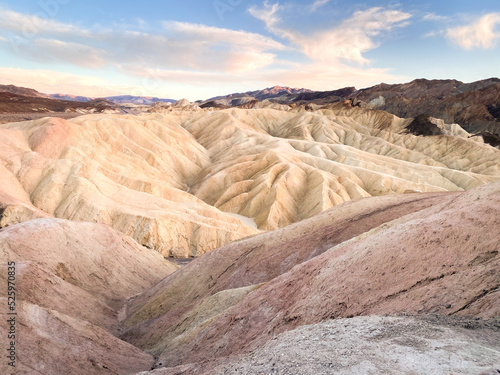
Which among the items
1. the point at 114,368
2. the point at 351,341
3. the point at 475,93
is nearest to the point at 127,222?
the point at 114,368

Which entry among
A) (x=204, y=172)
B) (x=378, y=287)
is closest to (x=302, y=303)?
(x=378, y=287)

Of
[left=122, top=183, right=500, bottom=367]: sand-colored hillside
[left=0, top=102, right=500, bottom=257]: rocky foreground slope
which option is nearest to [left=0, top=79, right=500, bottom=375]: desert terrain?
[left=122, top=183, right=500, bottom=367]: sand-colored hillside

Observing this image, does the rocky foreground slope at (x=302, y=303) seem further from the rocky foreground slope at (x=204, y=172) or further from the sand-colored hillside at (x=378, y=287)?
the rocky foreground slope at (x=204, y=172)

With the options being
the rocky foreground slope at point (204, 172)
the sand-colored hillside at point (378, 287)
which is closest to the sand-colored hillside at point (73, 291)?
the sand-colored hillside at point (378, 287)

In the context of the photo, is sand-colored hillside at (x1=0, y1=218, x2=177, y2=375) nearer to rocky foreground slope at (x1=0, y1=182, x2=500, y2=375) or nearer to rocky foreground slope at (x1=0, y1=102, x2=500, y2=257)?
rocky foreground slope at (x1=0, y1=182, x2=500, y2=375)

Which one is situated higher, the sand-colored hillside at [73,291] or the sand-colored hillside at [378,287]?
the sand-colored hillside at [378,287]

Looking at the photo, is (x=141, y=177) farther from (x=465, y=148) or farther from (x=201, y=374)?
(x=465, y=148)

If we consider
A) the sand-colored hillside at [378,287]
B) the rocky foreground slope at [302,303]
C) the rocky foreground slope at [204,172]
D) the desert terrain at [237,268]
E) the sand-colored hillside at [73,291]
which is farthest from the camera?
the rocky foreground slope at [204,172]
